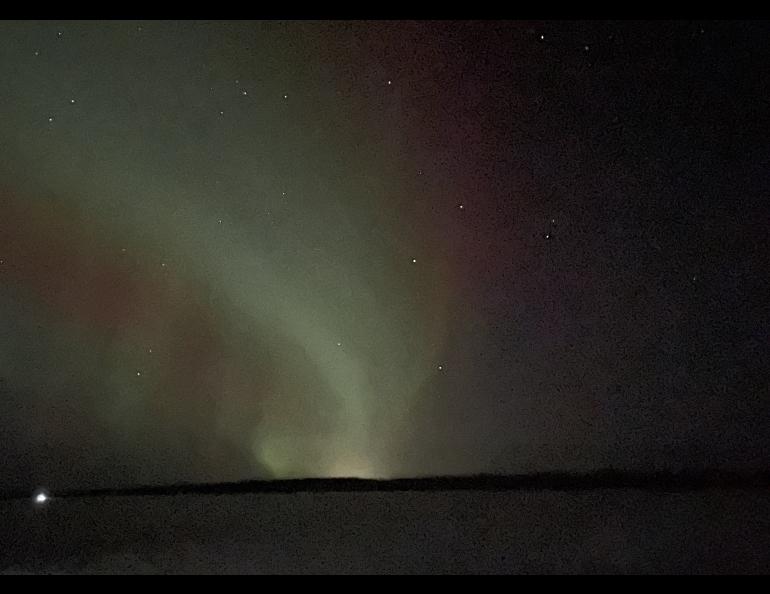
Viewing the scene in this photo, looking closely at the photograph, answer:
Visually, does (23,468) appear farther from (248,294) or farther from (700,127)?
(700,127)

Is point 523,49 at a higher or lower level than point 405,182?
higher

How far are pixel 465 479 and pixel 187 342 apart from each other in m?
0.39

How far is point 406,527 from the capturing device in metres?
0.95

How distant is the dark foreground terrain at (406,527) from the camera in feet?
2.98

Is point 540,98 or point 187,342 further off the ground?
point 540,98

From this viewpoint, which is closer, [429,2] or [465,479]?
[429,2]

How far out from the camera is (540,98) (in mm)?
942

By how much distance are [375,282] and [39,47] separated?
0.49 metres

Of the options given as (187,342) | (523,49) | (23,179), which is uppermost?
(523,49)

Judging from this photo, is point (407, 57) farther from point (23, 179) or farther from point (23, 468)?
point (23, 468)

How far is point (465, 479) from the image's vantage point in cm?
100

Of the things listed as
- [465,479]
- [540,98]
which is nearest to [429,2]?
[540,98]

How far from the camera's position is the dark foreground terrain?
0.91 meters

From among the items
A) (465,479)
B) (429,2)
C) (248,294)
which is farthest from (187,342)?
(429,2)
